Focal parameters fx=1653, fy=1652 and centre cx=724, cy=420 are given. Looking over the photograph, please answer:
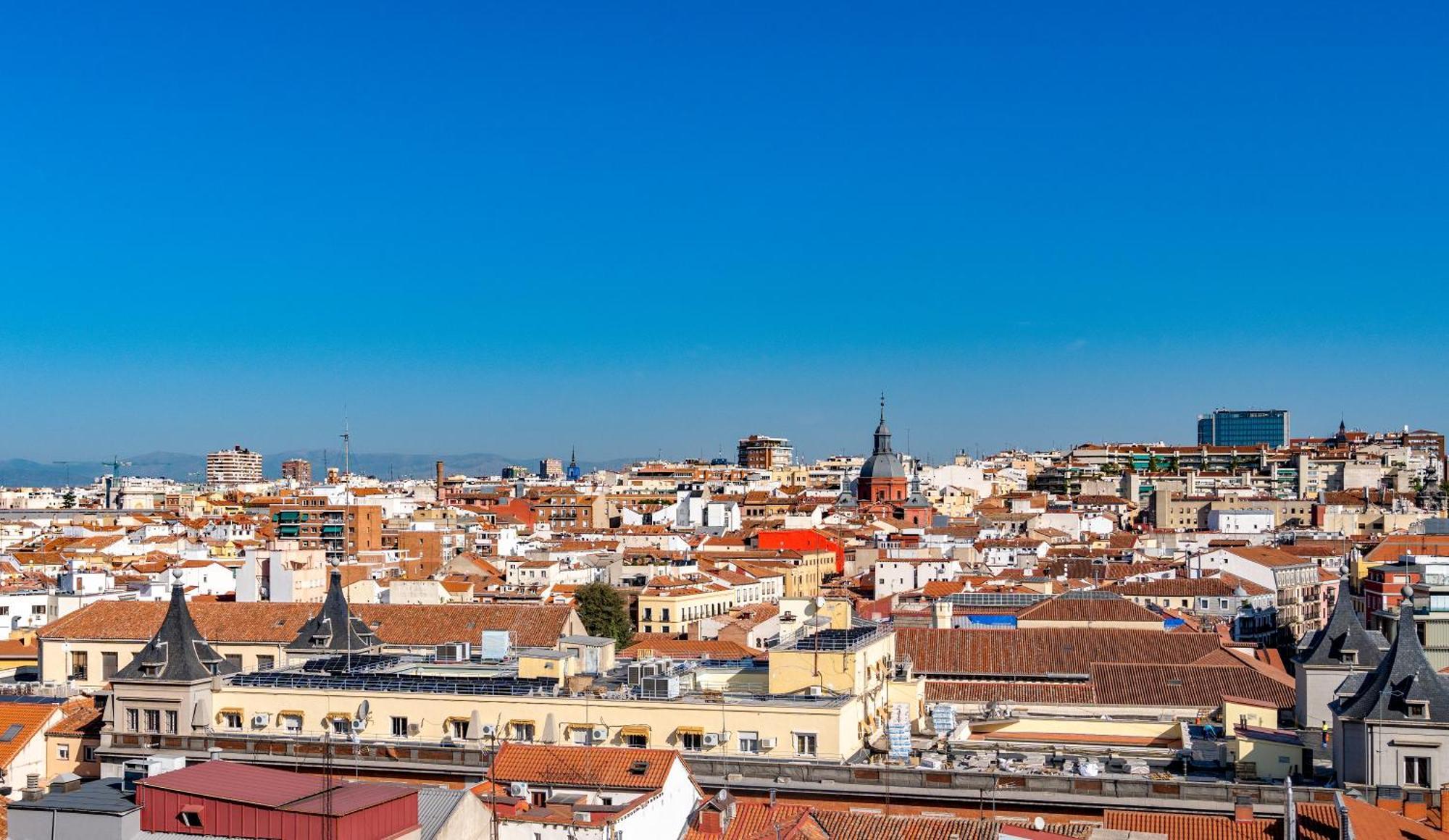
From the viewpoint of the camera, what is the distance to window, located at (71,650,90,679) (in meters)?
40.9

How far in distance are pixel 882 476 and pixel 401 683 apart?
109 metres

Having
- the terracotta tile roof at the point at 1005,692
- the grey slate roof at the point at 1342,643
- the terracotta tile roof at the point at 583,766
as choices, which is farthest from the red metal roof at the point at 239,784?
the grey slate roof at the point at 1342,643

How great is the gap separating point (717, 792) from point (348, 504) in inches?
3342

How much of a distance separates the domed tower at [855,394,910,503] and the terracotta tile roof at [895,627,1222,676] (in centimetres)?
8518

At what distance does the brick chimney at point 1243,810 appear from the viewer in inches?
815

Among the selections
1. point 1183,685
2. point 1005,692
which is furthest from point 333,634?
point 1183,685

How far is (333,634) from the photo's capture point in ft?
111

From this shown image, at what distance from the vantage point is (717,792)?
918 inches

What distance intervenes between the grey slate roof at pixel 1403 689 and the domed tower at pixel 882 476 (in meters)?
106

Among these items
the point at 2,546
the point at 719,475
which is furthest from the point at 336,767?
the point at 719,475

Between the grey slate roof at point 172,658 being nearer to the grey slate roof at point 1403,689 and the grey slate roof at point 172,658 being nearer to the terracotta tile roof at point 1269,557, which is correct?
the grey slate roof at point 1403,689

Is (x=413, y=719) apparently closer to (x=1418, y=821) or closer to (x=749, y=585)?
(x=1418, y=821)

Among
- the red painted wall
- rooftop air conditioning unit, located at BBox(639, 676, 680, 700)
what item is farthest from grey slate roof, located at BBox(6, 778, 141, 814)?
the red painted wall

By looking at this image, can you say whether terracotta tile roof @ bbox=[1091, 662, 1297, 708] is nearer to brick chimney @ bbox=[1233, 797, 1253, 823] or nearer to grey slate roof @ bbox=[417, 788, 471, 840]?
brick chimney @ bbox=[1233, 797, 1253, 823]
